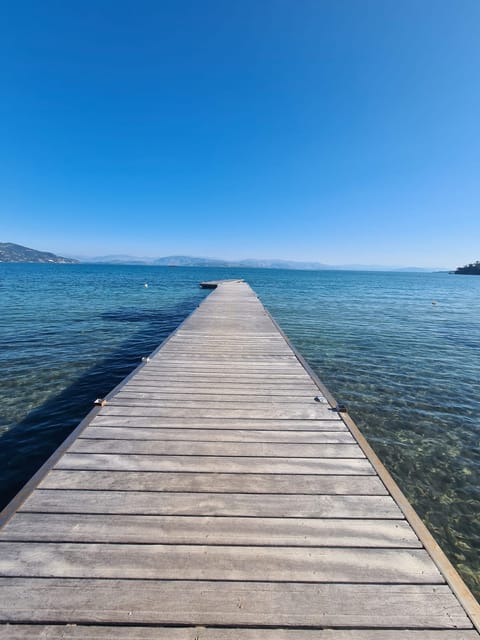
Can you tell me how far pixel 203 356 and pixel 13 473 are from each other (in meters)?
3.95

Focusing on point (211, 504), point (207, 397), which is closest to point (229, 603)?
point (211, 504)

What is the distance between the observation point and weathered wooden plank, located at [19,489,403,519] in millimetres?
2553

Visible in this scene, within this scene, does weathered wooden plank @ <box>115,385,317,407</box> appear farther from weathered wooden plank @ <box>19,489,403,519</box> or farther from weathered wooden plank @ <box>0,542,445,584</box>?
weathered wooden plank @ <box>0,542,445,584</box>

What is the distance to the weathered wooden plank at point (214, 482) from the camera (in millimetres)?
2826

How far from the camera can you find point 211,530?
238 centimetres

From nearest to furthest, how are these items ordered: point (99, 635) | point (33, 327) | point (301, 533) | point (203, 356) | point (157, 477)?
point (99, 635), point (301, 533), point (157, 477), point (203, 356), point (33, 327)

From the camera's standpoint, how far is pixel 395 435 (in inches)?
233

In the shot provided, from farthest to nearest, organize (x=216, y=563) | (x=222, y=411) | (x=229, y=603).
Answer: (x=222, y=411) < (x=216, y=563) < (x=229, y=603)

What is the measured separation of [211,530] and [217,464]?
2.69 ft

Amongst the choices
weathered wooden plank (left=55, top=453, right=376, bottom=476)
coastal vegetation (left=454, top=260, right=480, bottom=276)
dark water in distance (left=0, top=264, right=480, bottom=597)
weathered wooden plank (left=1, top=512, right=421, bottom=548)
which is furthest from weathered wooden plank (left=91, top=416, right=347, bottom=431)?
coastal vegetation (left=454, top=260, right=480, bottom=276)

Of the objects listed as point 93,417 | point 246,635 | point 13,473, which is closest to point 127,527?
point 246,635

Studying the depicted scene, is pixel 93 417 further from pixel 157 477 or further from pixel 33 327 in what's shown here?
pixel 33 327

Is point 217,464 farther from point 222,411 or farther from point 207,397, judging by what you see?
point 207,397

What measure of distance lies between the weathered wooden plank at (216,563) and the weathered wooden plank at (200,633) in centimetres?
28
